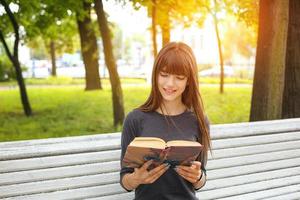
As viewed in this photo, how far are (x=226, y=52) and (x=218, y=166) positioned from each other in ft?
169

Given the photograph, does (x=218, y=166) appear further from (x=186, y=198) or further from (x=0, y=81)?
(x=0, y=81)

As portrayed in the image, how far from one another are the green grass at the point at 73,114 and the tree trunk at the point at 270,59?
4133 millimetres

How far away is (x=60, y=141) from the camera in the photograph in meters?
3.01

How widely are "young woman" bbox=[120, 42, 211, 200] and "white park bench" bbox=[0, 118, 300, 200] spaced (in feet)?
1.60

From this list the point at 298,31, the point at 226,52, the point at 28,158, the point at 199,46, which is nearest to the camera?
the point at 28,158

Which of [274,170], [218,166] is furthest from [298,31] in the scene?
[218,166]

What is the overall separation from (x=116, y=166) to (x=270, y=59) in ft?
10.8

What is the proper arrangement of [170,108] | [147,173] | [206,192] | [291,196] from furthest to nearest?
[291,196]
[206,192]
[170,108]
[147,173]

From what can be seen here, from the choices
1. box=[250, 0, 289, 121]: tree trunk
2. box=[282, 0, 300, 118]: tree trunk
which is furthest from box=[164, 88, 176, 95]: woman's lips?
box=[282, 0, 300, 118]: tree trunk

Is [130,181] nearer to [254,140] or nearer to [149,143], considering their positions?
[149,143]

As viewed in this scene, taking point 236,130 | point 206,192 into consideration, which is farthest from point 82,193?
point 236,130

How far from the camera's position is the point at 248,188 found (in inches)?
149

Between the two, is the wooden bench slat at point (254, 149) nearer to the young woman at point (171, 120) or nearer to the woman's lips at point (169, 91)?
the young woman at point (171, 120)

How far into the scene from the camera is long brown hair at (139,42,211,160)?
8.26 ft
